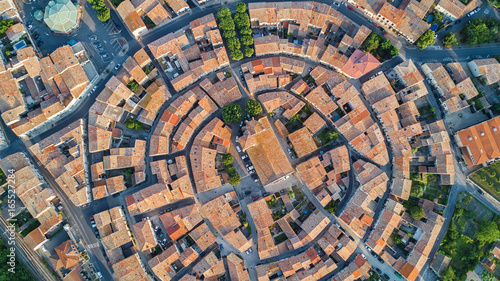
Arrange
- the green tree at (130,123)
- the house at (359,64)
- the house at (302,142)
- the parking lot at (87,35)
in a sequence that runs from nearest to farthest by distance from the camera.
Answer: the house at (359,64) < the green tree at (130,123) < the house at (302,142) < the parking lot at (87,35)

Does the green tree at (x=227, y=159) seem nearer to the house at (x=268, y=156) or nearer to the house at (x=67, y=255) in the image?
the house at (x=268, y=156)

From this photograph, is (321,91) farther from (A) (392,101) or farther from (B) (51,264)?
(B) (51,264)

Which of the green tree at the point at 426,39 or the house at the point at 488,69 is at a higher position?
the green tree at the point at 426,39

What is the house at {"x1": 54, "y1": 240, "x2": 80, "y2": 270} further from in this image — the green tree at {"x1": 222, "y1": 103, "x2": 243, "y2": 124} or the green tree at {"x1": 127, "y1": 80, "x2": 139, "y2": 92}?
the green tree at {"x1": 222, "y1": 103, "x2": 243, "y2": 124}

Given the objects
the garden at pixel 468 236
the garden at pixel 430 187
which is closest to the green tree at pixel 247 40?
the garden at pixel 430 187

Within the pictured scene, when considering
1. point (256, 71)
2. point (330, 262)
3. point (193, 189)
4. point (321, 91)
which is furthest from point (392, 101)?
point (193, 189)

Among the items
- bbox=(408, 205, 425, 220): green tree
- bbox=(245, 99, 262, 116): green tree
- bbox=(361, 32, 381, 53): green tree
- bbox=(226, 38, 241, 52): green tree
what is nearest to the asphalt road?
bbox=(361, 32, 381, 53): green tree
